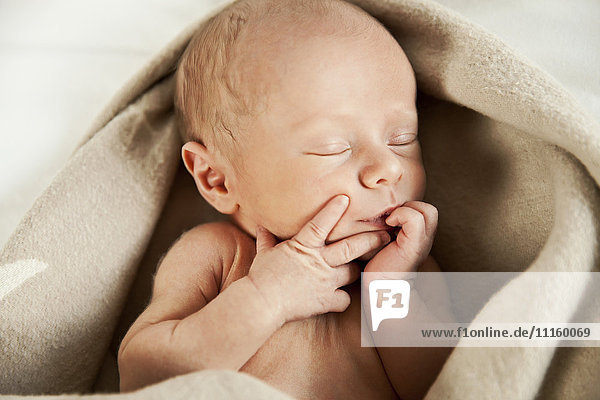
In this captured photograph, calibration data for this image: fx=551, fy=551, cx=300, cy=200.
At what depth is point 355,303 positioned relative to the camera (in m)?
1.04

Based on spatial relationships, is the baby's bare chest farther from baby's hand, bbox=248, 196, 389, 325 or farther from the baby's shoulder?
the baby's shoulder

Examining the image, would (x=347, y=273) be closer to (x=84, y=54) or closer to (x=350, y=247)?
(x=350, y=247)

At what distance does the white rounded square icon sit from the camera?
3.22ft

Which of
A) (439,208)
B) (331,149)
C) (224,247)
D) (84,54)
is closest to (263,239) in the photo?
(224,247)

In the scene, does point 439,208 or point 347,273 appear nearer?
point 347,273

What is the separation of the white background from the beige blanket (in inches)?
9.7

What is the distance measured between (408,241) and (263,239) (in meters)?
0.27

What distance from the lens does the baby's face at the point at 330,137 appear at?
0.96 metres

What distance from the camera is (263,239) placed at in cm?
105

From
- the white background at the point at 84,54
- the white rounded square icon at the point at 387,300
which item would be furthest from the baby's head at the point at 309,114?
the white background at the point at 84,54

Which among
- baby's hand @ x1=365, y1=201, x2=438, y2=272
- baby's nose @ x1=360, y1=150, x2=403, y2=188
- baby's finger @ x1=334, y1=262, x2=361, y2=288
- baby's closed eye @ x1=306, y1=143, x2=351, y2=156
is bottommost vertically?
baby's finger @ x1=334, y1=262, x2=361, y2=288

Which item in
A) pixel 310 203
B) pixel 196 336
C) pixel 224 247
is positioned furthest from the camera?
pixel 224 247

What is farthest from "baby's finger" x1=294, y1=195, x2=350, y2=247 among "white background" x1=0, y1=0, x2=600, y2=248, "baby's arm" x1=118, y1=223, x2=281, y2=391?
"white background" x1=0, y1=0, x2=600, y2=248

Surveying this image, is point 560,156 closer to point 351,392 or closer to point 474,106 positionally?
point 474,106
